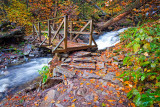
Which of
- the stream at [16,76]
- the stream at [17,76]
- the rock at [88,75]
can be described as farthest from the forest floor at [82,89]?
the stream at [17,76]

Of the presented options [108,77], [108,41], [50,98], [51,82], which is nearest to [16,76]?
[51,82]

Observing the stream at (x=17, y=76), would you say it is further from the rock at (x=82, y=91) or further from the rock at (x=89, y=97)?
the rock at (x=89, y=97)

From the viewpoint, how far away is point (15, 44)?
31.3 ft

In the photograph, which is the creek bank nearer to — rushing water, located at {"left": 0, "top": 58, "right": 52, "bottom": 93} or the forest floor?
the forest floor

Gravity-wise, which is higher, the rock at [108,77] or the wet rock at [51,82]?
the rock at [108,77]

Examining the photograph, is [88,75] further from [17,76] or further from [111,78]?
[17,76]

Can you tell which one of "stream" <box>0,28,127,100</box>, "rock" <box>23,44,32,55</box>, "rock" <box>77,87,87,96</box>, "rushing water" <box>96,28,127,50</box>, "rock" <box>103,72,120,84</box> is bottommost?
"stream" <box>0,28,127,100</box>

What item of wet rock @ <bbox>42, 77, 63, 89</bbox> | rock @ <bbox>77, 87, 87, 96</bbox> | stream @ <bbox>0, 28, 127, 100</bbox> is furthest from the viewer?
stream @ <bbox>0, 28, 127, 100</bbox>

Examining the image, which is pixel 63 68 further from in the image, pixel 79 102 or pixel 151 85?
pixel 151 85

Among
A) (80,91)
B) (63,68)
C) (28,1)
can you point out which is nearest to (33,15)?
(28,1)

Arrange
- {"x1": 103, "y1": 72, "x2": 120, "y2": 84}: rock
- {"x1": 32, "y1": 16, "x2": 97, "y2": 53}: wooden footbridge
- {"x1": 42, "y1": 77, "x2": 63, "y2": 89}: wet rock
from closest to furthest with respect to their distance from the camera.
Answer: {"x1": 103, "y1": 72, "x2": 120, "y2": 84}: rock, {"x1": 42, "y1": 77, "x2": 63, "y2": 89}: wet rock, {"x1": 32, "y1": 16, "x2": 97, "y2": 53}: wooden footbridge

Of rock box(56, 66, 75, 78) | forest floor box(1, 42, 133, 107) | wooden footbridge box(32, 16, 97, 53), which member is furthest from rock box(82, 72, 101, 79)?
wooden footbridge box(32, 16, 97, 53)

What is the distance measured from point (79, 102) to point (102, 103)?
1.89 feet

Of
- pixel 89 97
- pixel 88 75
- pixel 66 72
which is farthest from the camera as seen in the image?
pixel 66 72
